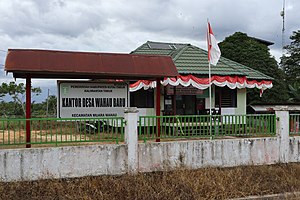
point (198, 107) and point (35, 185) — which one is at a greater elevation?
point (198, 107)

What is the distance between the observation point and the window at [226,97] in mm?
15266

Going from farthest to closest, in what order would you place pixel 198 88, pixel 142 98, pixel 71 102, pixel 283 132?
pixel 142 98 → pixel 198 88 → pixel 283 132 → pixel 71 102

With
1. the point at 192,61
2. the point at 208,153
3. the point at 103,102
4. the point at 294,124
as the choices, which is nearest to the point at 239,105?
the point at 192,61

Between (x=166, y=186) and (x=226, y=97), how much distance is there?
9614 mm

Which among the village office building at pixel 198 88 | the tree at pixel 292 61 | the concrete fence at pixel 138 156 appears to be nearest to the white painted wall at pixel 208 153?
the concrete fence at pixel 138 156

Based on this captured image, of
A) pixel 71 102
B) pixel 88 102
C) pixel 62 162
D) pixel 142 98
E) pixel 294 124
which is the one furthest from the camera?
pixel 142 98

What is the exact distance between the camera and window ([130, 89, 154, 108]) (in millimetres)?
14219

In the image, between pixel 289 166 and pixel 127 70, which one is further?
pixel 289 166

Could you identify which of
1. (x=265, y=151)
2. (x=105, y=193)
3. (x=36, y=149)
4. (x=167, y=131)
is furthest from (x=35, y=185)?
(x=265, y=151)

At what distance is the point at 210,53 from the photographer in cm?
984

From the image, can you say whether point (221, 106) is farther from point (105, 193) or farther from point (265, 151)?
point (105, 193)

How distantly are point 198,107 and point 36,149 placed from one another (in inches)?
392

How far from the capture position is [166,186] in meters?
6.76

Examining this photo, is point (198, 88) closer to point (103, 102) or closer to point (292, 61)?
point (103, 102)
